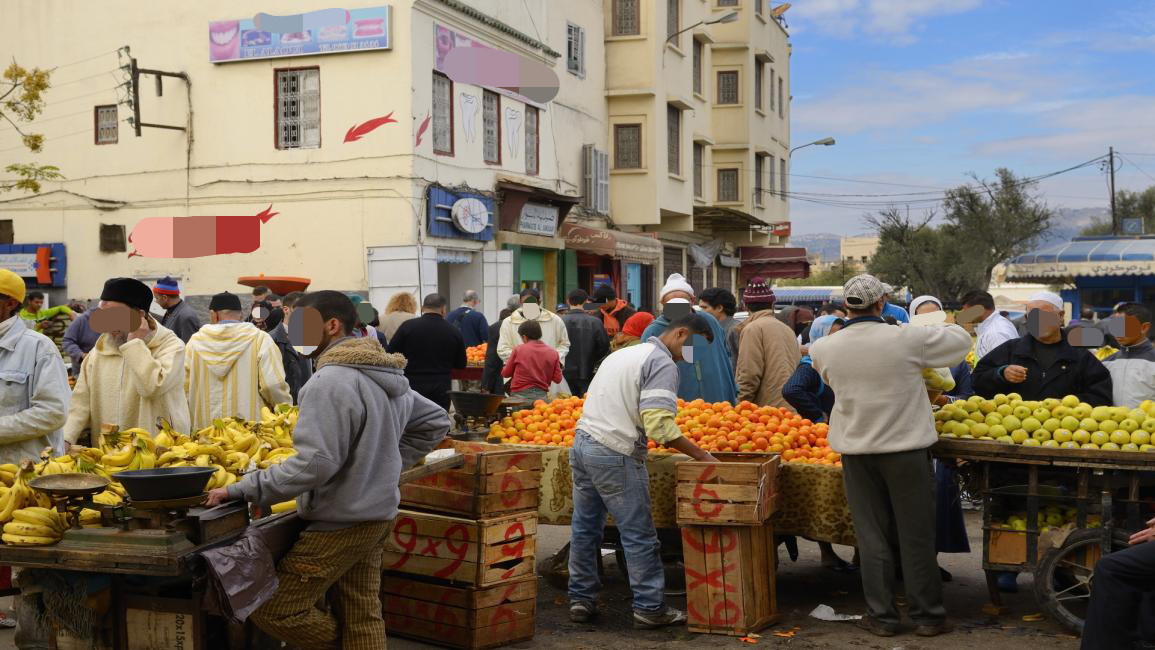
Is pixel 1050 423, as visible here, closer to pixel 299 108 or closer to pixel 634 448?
pixel 634 448

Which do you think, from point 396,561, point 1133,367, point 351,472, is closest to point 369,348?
point 351,472

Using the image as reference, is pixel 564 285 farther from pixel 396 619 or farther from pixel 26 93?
pixel 396 619

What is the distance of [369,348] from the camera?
15.5ft

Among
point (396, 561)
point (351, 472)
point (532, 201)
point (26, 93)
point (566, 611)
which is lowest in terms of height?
point (566, 611)

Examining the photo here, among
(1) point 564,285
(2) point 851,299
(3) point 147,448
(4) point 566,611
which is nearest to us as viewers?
(3) point 147,448

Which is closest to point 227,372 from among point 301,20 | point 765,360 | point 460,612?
point 460,612

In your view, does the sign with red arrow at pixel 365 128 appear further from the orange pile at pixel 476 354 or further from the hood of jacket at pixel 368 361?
the hood of jacket at pixel 368 361

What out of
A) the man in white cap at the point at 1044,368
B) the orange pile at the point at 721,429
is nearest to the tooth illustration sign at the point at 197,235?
the orange pile at the point at 721,429

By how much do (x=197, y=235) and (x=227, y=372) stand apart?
46.3 ft

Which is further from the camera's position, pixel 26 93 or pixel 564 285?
pixel 564 285

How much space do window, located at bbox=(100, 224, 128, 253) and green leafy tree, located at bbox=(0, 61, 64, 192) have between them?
136cm

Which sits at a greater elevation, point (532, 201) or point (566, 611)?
point (532, 201)

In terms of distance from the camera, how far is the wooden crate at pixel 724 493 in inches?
248

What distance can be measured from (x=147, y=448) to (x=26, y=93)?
59.2 ft
